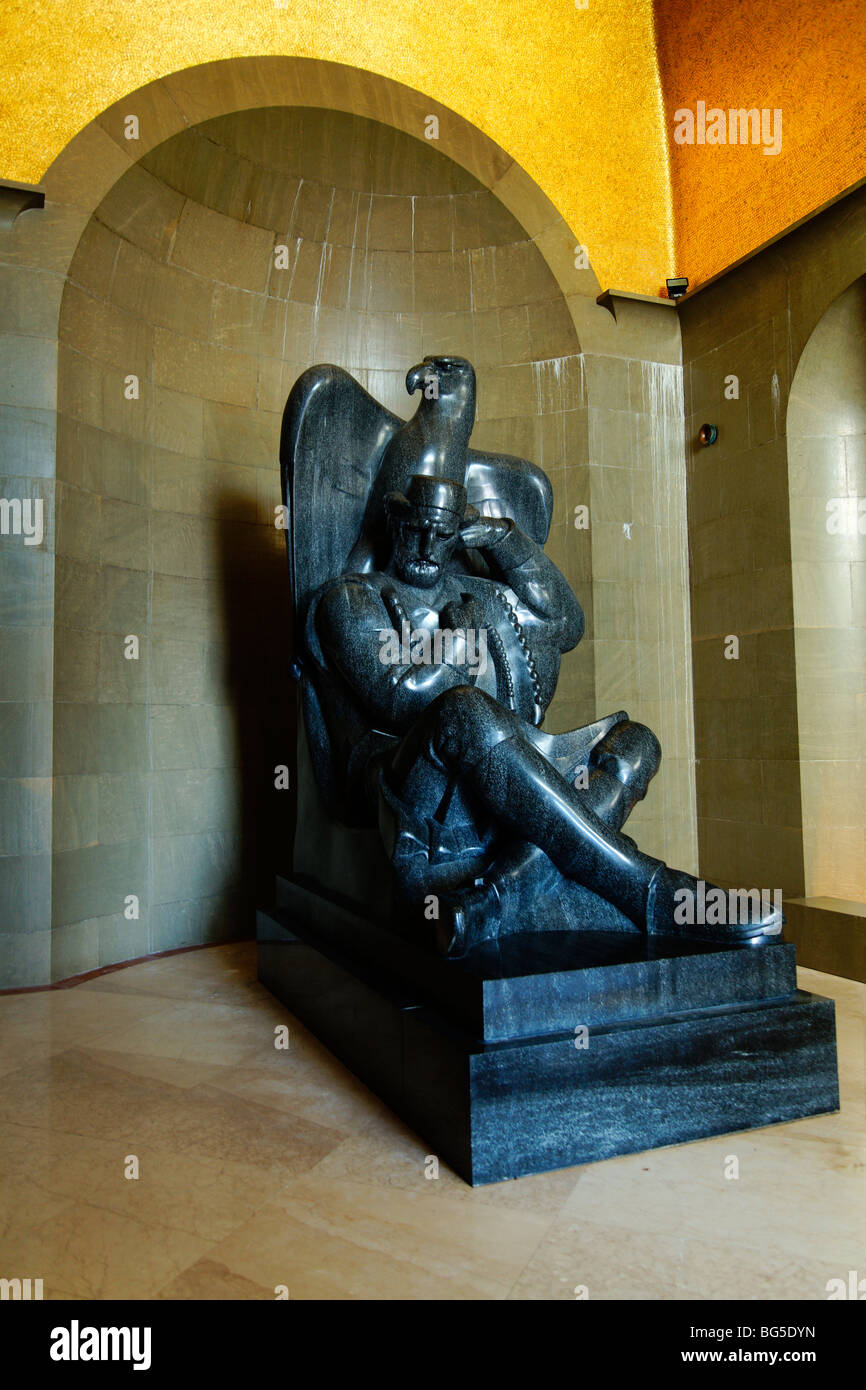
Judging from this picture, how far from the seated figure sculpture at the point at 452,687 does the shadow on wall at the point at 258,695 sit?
→ 63.6 inches

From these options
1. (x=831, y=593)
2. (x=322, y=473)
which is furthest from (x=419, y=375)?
(x=831, y=593)

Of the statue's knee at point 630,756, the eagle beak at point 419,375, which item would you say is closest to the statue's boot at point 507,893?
the statue's knee at point 630,756

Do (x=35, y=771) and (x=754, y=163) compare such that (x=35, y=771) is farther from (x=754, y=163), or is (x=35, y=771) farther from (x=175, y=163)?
(x=754, y=163)

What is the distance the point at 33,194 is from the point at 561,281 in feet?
10.2

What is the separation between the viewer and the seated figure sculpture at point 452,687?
3035mm

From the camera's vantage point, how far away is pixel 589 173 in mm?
6156

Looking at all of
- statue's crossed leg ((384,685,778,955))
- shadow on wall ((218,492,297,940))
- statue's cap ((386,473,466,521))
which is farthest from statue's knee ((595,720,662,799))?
shadow on wall ((218,492,297,940))

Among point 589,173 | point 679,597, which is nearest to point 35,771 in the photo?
point 679,597

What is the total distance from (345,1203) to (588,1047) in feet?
2.46

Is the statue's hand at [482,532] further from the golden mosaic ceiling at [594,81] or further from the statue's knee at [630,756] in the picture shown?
the golden mosaic ceiling at [594,81]

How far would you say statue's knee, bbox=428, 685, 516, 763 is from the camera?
3.04 metres

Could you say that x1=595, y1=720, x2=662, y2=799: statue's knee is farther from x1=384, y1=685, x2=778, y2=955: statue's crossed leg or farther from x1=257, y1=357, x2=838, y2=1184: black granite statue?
x1=384, y1=685, x2=778, y2=955: statue's crossed leg

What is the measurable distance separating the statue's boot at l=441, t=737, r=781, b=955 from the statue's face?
1.16 m

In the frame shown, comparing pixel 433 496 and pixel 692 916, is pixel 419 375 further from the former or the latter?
pixel 692 916
